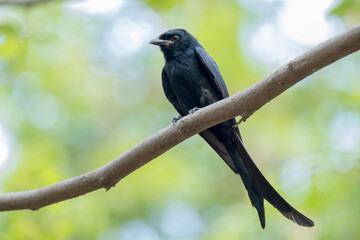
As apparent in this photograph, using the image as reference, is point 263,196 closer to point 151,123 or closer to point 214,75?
point 214,75

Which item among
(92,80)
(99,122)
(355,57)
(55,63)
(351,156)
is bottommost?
(99,122)

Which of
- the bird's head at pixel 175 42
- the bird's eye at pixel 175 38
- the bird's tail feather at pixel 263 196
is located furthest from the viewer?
the bird's eye at pixel 175 38

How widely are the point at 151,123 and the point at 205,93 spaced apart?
438 centimetres

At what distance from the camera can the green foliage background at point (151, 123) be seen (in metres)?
6.82

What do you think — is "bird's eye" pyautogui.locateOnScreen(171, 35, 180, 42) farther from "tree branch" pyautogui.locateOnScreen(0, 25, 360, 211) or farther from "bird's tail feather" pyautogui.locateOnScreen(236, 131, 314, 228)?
"tree branch" pyautogui.locateOnScreen(0, 25, 360, 211)

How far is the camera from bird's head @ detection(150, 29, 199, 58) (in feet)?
17.5

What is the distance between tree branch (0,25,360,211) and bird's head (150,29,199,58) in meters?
1.88

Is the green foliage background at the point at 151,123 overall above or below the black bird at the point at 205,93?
below

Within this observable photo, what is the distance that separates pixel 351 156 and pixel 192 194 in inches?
139

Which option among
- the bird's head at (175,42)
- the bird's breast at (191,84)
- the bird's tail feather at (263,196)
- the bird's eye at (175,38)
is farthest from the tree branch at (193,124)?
the bird's eye at (175,38)

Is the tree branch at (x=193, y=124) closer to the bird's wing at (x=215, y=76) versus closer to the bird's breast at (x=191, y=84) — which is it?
the bird's wing at (x=215, y=76)

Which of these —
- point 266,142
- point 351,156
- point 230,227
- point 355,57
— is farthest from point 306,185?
point 355,57

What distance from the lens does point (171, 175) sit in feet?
26.3

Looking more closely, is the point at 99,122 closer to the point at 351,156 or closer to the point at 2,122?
the point at 2,122
